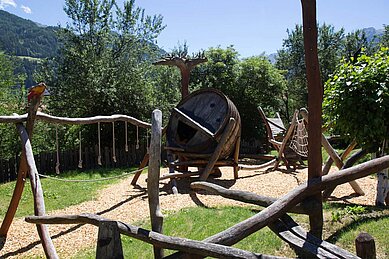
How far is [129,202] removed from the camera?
8.73 meters

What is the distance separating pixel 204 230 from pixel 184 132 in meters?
5.83

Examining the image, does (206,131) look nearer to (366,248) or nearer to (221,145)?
(221,145)

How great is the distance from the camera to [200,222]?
6336mm

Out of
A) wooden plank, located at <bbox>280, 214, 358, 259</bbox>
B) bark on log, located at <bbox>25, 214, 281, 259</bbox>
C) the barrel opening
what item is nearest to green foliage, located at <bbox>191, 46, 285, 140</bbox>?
the barrel opening

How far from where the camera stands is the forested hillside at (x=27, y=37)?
16281cm

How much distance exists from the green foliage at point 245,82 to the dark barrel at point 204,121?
10415mm

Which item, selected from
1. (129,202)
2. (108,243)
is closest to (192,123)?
(129,202)

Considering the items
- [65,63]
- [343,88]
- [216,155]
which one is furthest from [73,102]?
[343,88]

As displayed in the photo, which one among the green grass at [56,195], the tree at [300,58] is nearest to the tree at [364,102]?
the green grass at [56,195]

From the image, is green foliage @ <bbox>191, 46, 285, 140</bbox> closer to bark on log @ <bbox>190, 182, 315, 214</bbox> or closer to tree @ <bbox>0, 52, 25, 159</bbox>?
tree @ <bbox>0, 52, 25, 159</bbox>

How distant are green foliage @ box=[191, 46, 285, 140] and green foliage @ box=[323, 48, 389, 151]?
15.3 meters

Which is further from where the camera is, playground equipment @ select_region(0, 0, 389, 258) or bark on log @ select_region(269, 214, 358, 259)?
playground equipment @ select_region(0, 0, 389, 258)

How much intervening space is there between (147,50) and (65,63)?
16.1 feet

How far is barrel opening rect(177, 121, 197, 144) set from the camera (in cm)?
1131
